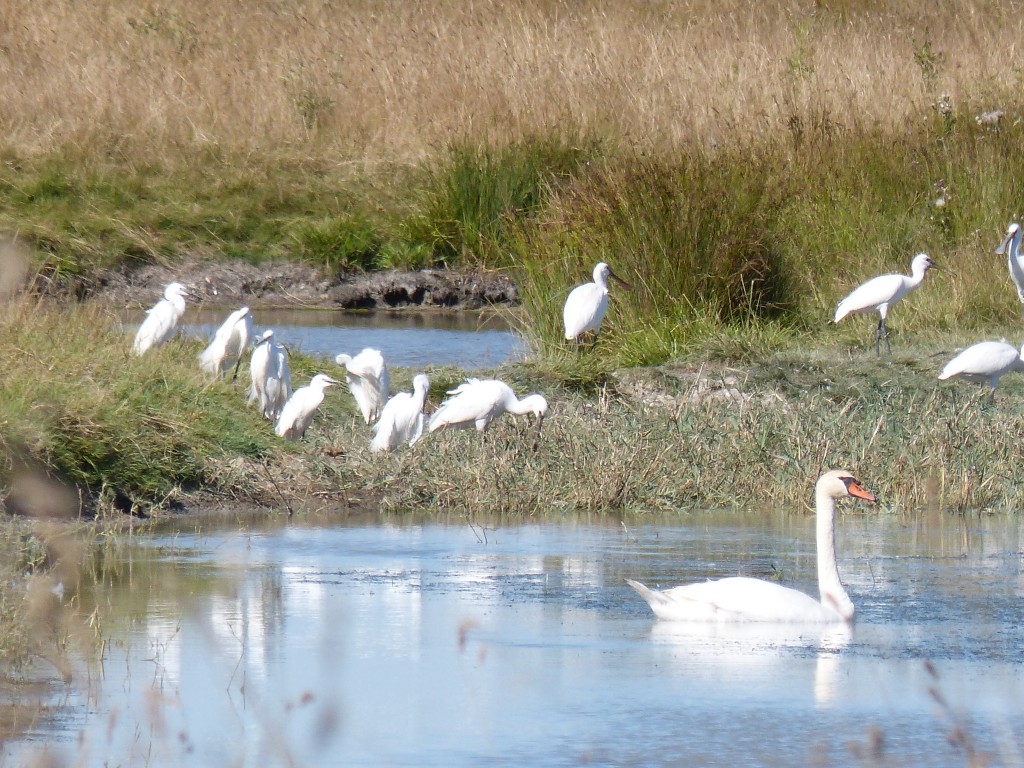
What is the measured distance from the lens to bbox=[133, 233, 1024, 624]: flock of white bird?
19.8ft

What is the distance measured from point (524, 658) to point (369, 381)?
15.7 ft

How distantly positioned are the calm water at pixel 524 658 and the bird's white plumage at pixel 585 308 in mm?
4158

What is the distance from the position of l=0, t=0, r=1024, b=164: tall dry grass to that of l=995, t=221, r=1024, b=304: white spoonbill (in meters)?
2.35

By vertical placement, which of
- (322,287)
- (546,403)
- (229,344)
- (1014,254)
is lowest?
(546,403)

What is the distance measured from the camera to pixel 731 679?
5.38 metres

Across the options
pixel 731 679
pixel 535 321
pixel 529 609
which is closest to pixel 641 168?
pixel 535 321

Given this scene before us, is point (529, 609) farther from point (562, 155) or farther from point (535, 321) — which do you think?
point (562, 155)

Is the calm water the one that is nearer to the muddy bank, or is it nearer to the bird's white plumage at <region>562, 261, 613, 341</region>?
the bird's white plumage at <region>562, 261, 613, 341</region>

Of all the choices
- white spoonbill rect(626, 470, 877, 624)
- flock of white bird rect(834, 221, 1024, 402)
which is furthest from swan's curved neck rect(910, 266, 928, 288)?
white spoonbill rect(626, 470, 877, 624)

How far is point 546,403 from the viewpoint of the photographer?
946 centimetres

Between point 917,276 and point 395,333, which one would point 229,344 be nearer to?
point 395,333

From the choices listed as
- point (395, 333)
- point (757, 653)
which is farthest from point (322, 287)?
point (757, 653)

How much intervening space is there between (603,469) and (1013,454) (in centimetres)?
199

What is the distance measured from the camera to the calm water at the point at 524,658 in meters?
4.66
